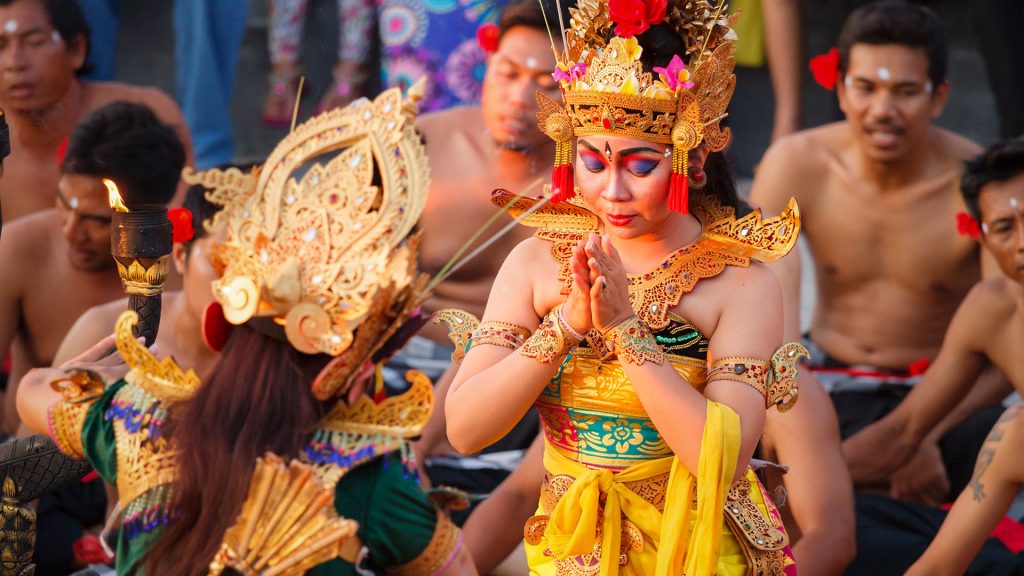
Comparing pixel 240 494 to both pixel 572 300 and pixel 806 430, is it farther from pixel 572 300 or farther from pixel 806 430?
pixel 806 430

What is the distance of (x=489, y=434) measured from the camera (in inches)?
108

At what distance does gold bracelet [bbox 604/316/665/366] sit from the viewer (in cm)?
256

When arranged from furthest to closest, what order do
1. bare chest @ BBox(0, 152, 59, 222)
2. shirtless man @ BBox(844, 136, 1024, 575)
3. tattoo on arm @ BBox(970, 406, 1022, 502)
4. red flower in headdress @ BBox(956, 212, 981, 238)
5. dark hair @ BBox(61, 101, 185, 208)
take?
bare chest @ BBox(0, 152, 59, 222) < red flower in headdress @ BBox(956, 212, 981, 238) < dark hair @ BBox(61, 101, 185, 208) < shirtless man @ BBox(844, 136, 1024, 575) < tattoo on arm @ BBox(970, 406, 1022, 502)

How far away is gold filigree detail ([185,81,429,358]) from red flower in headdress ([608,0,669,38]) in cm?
42

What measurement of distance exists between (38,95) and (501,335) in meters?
3.42

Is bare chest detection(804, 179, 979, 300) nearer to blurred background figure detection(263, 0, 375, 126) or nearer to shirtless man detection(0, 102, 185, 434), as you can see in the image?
shirtless man detection(0, 102, 185, 434)

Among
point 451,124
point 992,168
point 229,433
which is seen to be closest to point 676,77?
point 229,433

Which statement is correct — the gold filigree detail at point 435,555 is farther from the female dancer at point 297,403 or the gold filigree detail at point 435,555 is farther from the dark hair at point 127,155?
the dark hair at point 127,155

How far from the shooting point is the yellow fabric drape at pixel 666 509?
8.53ft

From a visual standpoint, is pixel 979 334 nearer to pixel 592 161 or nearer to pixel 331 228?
pixel 592 161

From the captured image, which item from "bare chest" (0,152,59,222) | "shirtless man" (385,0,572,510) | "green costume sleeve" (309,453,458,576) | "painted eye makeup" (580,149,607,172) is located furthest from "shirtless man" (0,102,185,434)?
"painted eye makeup" (580,149,607,172)

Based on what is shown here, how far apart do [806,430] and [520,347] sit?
1472mm

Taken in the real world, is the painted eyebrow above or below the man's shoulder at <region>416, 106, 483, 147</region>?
above

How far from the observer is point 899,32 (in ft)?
17.5
